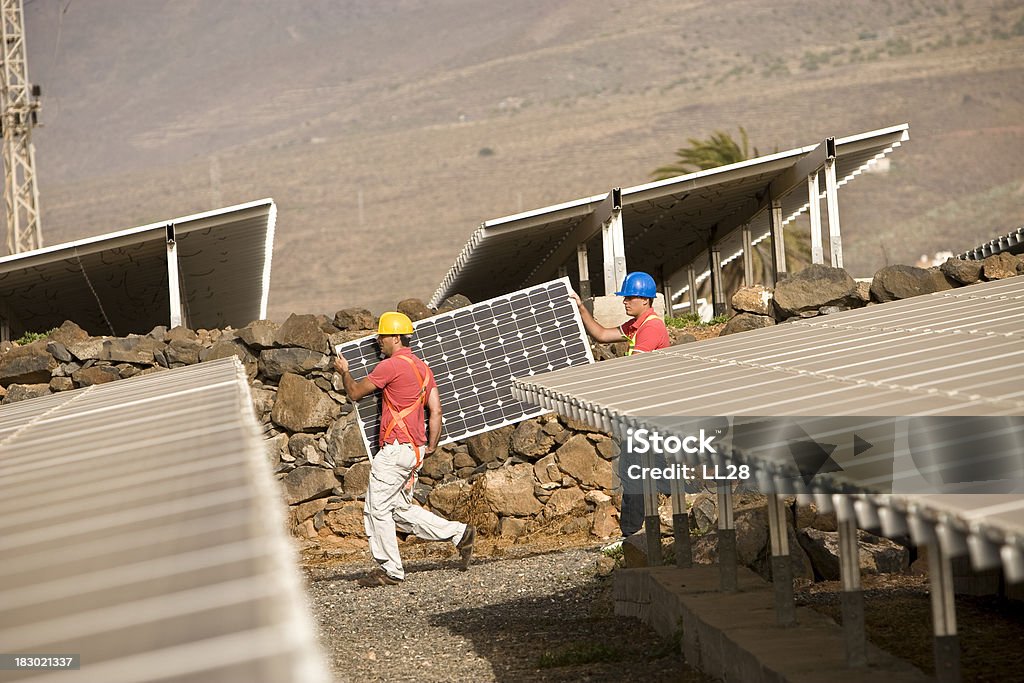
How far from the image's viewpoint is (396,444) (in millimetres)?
9977

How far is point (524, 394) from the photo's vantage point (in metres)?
8.37

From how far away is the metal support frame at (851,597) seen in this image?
4.93 meters

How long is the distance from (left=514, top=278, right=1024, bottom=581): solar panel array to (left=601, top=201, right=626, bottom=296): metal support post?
7271mm

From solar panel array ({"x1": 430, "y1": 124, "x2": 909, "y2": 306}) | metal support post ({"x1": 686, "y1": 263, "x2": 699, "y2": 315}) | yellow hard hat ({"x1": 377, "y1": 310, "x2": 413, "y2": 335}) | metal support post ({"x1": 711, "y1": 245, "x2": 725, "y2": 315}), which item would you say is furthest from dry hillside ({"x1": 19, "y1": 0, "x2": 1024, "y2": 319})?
yellow hard hat ({"x1": 377, "y1": 310, "x2": 413, "y2": 335})

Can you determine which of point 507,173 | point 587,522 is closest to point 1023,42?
point 507,173

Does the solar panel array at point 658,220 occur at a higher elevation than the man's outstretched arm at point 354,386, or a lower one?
higher

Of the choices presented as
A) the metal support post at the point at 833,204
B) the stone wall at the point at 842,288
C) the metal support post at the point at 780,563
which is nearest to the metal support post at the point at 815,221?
the metal support post at the point at 833,204

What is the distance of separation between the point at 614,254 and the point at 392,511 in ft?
25.0

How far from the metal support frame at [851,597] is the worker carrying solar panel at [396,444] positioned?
5.32m

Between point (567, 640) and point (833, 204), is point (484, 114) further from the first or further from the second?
point (567, 640)

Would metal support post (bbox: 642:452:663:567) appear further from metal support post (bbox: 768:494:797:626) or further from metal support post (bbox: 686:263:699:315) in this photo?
metal support post (bbox: 686:263:699:315)

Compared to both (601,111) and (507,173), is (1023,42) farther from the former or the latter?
(507,173)

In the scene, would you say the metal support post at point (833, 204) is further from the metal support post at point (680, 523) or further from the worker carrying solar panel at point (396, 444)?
the metal support post at point (680, 523)

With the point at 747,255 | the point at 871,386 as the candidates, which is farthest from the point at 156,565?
the point at 747,255
